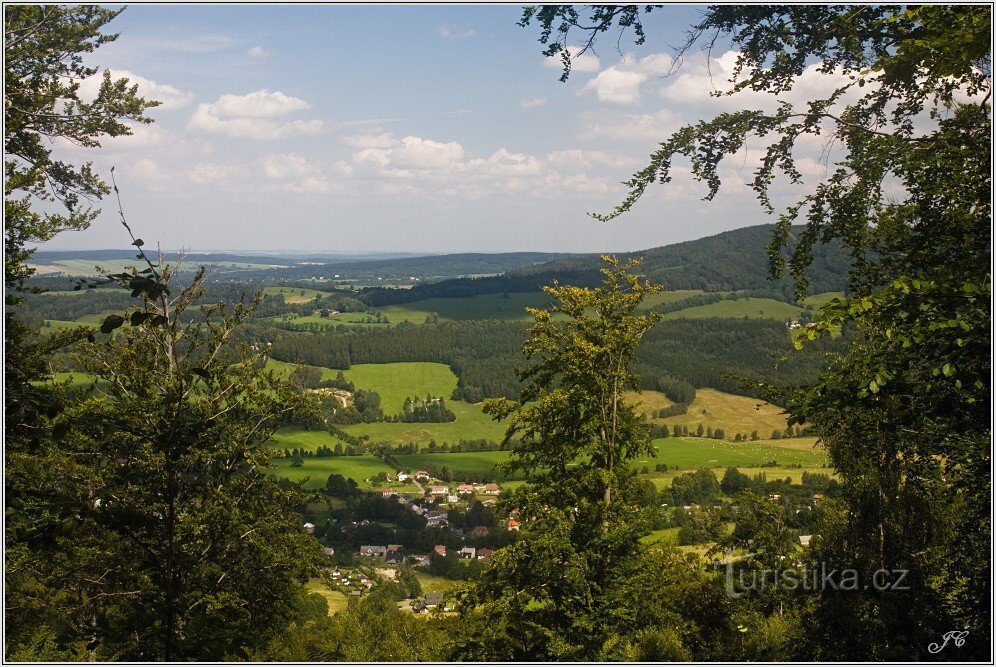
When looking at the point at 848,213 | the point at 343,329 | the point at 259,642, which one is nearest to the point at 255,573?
the point at 259,642

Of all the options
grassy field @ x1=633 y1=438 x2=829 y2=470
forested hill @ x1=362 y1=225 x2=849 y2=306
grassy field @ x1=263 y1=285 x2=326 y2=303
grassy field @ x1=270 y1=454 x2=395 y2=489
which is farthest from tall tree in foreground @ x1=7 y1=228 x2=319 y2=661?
grassy field @ x1=263 y1=285 x2=326 y2=303

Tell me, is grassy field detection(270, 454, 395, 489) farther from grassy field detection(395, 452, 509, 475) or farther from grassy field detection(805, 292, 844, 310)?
grassy field detection(805, 292, 844, 310)

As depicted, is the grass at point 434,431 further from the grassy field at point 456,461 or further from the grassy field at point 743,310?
the grassy field at point 743,310

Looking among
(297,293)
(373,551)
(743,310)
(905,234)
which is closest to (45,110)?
(905,234)

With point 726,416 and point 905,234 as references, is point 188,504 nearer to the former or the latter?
point 905,234

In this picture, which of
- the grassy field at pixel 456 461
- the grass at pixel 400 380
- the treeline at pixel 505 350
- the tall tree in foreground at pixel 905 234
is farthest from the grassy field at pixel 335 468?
the tall tree in foreground at pixel 905 234

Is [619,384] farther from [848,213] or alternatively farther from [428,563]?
[428,563]
